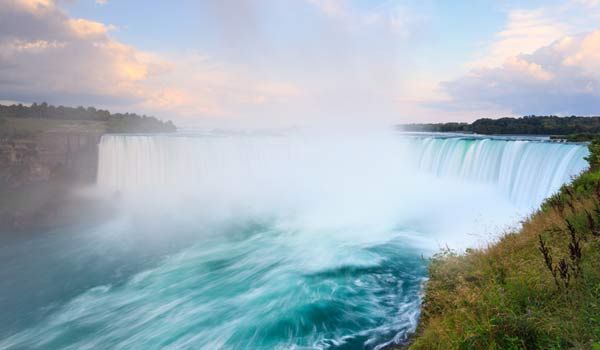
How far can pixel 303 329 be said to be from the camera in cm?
754

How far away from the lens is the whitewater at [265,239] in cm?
816

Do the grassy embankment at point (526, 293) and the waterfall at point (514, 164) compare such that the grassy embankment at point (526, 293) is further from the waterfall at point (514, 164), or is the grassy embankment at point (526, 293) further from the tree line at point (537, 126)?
the tree line at point (537, 126)

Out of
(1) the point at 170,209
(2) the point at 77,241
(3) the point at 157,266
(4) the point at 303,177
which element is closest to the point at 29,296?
(3) the point at 157,266

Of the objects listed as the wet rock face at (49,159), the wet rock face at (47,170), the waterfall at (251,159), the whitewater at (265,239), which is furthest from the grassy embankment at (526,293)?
the wet rock face at (49,159)

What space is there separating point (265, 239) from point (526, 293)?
1176 centimetres

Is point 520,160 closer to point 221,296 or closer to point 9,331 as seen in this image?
point 221,296

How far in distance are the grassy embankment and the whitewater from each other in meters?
1.42

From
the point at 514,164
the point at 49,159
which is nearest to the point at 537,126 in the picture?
the point at 514,164

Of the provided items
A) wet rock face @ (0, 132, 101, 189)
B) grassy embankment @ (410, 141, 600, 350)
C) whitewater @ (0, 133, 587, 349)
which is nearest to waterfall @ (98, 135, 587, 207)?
whitewater @ (0, 133, 587, 349)

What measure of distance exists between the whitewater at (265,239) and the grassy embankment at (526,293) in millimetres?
1424

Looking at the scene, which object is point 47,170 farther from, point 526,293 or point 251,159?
point 526,293

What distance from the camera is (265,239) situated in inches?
601

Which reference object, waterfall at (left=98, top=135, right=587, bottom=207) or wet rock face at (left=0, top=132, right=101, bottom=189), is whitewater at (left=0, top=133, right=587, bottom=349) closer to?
waterfall at (left=98, top=135, right=587, bottom=207)

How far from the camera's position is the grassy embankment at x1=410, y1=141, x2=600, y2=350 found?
3523 mm
